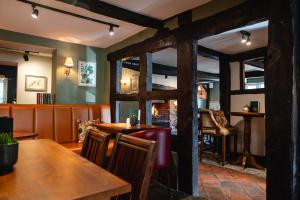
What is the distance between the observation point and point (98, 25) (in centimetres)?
360

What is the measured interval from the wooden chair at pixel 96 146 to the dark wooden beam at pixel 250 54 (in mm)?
4099

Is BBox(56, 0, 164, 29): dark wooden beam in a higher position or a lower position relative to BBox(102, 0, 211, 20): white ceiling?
lower

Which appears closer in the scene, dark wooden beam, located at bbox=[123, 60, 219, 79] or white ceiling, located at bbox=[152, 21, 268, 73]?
white ceiling, located at bbox=[152, 21, 268, 73]

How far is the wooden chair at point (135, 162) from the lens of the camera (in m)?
1.17

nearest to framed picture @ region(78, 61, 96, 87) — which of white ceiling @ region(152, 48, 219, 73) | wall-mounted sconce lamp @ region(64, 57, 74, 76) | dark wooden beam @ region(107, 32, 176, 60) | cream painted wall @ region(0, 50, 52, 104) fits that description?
wall-mounted sconce lamp @ region(64, 57, 74, 76)

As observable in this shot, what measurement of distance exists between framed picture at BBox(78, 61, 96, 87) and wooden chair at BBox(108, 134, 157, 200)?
11.2 ft

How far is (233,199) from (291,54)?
1.81 meters

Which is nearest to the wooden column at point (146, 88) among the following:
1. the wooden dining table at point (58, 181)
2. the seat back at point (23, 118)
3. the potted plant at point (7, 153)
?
the seat back at point (23, 118)

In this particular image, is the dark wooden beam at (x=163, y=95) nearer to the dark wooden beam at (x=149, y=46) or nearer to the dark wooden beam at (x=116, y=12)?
the dark wooden beam at (x=149, y=46)

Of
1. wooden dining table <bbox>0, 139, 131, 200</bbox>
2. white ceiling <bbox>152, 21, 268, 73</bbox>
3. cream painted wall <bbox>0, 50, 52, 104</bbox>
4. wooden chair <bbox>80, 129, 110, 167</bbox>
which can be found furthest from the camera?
cream painted wall <bbox>0, 50, 52, 104</bbox>

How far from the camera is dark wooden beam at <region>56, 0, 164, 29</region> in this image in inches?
107

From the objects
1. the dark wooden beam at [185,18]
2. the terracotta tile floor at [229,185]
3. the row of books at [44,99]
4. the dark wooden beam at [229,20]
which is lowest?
the terracotta tile floor at [229,185]

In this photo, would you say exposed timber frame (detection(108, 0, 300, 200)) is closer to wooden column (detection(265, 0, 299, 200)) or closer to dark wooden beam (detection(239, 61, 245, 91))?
wooden column (detection(265, 0, 299, 200))

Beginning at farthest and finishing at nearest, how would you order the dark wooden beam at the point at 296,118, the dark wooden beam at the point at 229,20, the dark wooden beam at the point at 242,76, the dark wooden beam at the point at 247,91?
the dark wooden beam at the point at 242,76 < the dark wooden beam at the point at 247,91 < the dark wooden beam at the point at 229,20 < the dark wooden beam at the point at 296,118
